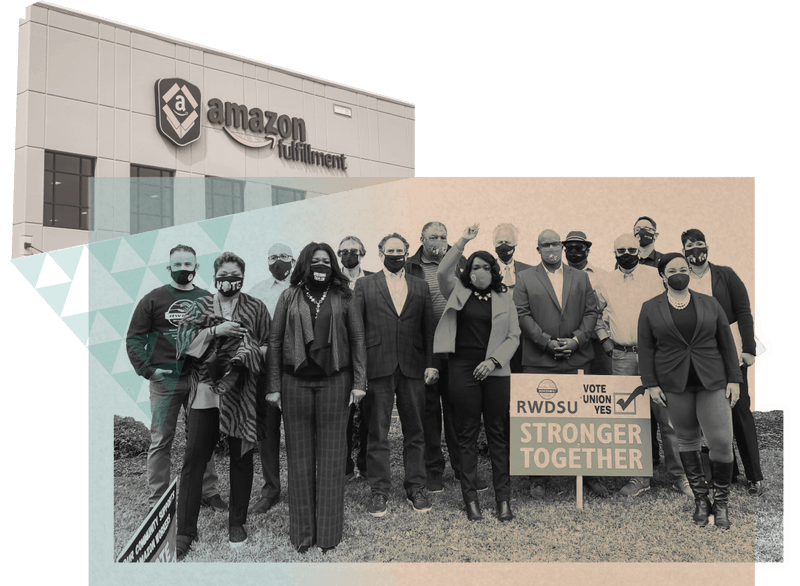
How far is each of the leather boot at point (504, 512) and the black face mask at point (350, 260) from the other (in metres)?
2.67

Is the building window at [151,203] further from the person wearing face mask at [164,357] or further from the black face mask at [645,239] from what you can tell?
the black face mask at [645,239]

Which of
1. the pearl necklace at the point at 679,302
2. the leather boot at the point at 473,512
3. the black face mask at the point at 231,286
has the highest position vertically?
the black face mask at the point at 231,286

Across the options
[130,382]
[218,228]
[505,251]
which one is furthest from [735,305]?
[130,382]

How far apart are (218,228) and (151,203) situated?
832 mm

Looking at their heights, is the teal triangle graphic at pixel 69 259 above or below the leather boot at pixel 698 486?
above

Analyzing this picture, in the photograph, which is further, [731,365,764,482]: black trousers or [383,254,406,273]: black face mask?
[731,365,764,482]: black trousers

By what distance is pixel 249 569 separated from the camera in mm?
7367

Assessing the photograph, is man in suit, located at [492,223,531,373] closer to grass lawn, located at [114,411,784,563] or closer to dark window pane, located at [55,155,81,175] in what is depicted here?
grass lawn, located at [114,411,784,563]

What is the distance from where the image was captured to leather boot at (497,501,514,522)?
7.27 metres

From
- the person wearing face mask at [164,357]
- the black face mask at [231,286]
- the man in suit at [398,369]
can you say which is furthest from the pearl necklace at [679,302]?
the person wearing face mask at [164,357]

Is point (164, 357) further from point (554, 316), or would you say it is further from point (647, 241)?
point (647, 241)

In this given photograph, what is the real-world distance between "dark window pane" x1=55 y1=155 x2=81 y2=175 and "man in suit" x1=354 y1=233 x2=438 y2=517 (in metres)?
6.09

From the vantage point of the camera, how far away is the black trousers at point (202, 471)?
7387 millimetres

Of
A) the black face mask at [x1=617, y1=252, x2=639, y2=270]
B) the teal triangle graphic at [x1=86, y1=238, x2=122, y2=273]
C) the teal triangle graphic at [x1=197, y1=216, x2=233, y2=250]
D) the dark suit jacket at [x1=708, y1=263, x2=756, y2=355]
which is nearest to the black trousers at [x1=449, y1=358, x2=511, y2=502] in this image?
the black face mask at [x1=617, y1=252, x2=639, y2=270]
